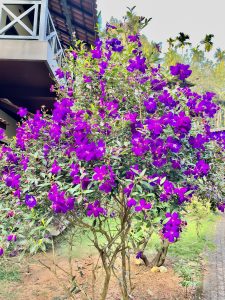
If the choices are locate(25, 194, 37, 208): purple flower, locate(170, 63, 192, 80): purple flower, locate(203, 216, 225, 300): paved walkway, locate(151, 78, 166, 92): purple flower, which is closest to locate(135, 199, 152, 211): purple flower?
locate(25, 194, 37, 208): purple flower

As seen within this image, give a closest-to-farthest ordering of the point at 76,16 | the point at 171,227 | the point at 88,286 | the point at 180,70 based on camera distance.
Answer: the point at 171,227 < the point at 180,70 < the point at 88,286 < the point at 76,16

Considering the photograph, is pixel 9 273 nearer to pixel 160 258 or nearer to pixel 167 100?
pixel 160 258

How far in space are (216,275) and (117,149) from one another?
3.91 metres

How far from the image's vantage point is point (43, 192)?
7.50ft

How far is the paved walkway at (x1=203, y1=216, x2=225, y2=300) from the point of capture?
4.48m

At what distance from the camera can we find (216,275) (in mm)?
5258

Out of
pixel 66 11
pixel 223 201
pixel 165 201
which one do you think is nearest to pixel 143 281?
pixel 223 201

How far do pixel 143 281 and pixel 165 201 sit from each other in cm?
298

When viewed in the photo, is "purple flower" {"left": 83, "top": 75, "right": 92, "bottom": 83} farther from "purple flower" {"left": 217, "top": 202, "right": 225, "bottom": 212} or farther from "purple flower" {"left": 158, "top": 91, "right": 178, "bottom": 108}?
"purple flower" {"left": 217, "top": 202, "right": 225, "bottom": 212}

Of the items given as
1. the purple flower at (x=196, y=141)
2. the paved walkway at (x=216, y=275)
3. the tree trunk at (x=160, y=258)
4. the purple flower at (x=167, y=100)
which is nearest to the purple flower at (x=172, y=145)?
the purple flower at (x=196, y=141)

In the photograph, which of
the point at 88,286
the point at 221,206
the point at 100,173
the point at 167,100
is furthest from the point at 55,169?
the point at 88,286

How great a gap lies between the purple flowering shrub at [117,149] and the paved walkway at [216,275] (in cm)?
217

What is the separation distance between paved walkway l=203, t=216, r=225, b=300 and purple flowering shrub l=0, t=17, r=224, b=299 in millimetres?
2166

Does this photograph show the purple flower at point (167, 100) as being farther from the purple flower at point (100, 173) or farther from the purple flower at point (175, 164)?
the purple flower at point (100, 173)
